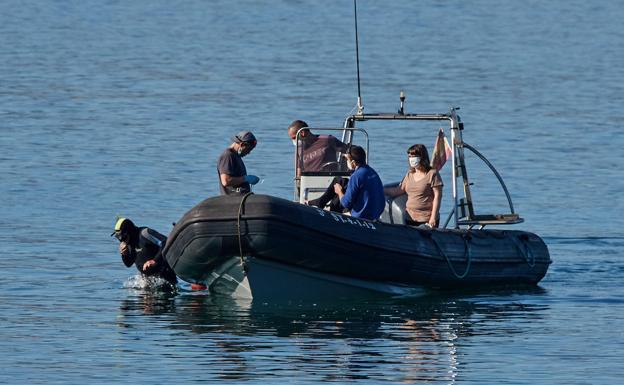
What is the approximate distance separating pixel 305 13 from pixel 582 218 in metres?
36.3

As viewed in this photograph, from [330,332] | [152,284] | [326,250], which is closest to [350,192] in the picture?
[326,250]

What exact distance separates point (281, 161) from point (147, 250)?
11411mm

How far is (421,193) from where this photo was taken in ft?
55.5

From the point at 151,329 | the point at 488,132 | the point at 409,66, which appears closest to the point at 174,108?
the point at 488,132

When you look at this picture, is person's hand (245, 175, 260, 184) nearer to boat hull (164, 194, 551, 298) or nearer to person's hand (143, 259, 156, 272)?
boat hull (164, 194, 551, 298)

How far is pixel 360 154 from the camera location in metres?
16.0

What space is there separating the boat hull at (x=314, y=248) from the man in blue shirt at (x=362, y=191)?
0.99ft

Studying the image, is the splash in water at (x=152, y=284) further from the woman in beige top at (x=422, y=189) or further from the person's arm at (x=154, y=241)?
the woman in beige top at (x=422, y=189)

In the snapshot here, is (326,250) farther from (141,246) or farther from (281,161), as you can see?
(281,161)

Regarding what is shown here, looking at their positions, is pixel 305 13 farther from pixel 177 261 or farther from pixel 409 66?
pixel 177 261

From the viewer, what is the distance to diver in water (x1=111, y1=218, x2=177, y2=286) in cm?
1656

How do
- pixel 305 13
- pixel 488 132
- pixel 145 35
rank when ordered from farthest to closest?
pixel 305 13 → pixel 145 35 → pixel 488 132

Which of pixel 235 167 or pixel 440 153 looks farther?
pixel 440 153

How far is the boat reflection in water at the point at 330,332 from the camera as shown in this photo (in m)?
12.7
